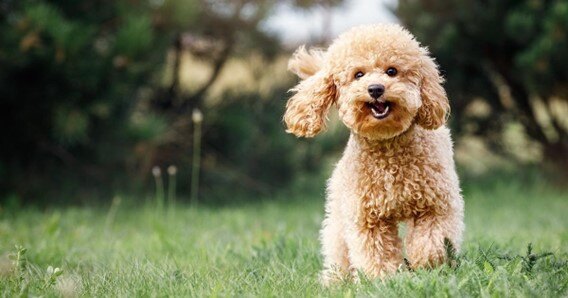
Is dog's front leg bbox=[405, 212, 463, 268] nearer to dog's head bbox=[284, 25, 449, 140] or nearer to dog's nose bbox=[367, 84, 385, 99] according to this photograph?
dog's head bbox=[284, 25, 449, 140]

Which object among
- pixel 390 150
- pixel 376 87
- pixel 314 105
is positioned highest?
pixel 376 87

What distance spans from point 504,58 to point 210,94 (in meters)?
3.50

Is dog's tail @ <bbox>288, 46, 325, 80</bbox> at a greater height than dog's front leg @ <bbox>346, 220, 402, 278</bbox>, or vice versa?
dog's tail @ <bbox>288, 46, 325, 80</bbox>

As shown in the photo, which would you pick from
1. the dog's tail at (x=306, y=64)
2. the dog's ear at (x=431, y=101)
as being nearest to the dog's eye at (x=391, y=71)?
the dog's ear at (x=431, y=101)

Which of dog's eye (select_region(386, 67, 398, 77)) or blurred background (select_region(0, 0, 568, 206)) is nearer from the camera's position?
dog's eye (select_region(386, 67, 398, 77))

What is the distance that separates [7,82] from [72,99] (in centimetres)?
63

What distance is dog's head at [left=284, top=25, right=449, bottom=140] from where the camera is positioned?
3221 mm

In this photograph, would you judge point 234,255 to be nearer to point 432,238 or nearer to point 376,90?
point 432,238

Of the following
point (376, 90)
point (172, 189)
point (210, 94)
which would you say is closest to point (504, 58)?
point (210, 94)

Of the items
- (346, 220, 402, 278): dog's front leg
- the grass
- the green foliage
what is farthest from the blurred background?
(346, 220, 402, 278): dog's front leg

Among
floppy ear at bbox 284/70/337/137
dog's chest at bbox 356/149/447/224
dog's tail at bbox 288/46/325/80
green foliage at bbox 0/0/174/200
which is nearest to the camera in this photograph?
dog's chest at bbox 356/149/447/224

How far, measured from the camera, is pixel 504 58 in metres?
8.66

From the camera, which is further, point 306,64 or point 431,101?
point 306,64

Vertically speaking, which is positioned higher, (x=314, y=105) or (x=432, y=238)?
(x=314, y=105)
